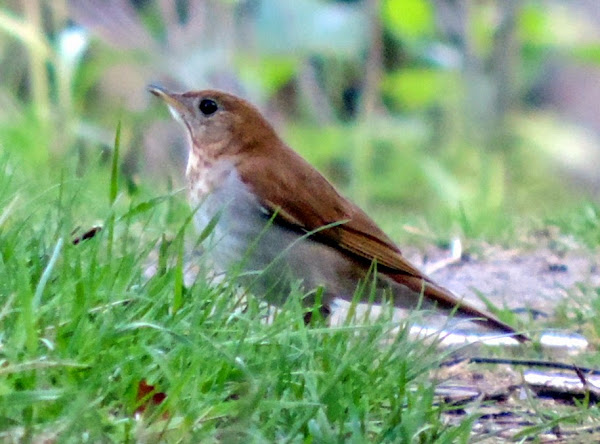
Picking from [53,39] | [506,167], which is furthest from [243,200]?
[506,167]

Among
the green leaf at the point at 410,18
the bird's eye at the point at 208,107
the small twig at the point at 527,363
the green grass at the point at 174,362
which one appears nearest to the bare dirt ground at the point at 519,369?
the small twig at the point at 527,363

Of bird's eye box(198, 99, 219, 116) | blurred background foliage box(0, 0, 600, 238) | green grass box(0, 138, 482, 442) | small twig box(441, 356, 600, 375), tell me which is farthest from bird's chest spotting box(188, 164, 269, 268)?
blurred background foliage box(0, 0, 600, 238)

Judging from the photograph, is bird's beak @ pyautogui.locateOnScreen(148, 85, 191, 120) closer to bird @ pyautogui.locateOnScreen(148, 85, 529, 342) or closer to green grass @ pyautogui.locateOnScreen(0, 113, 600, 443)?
bird @ pyautogui.locateOnScreen(148, 85, 529, 342)

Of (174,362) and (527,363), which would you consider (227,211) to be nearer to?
(527,363)

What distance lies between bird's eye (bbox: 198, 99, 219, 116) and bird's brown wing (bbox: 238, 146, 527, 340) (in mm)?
413

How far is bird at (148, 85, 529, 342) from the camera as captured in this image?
13.9 feet

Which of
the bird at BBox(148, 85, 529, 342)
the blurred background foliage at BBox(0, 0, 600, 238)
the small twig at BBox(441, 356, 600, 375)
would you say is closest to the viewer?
the small twig at BBox(441, 356, 600, 375)

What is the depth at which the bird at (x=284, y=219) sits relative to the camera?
4.23 meters

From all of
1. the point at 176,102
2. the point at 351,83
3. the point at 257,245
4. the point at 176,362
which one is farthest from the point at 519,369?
the point at 351,83

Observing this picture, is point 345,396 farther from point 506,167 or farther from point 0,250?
point 506,167

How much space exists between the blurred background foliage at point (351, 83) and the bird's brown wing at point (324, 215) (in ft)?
10.2

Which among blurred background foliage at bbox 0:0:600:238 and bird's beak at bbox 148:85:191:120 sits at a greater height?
bird's beak at bbox 148:85:191:120

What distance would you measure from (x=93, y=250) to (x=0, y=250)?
0.89 feet

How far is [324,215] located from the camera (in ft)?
14.8
